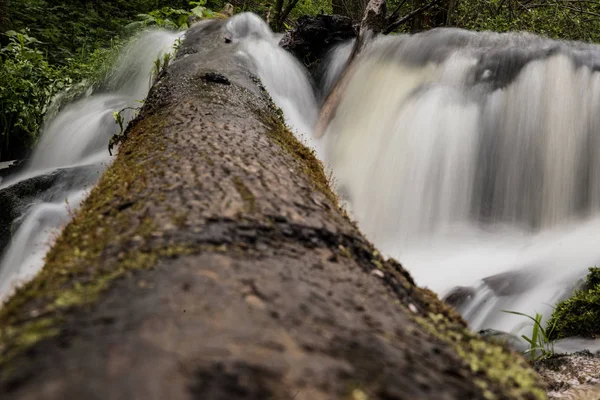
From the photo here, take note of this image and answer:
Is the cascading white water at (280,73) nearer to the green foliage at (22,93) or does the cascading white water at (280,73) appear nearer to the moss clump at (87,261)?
Answer: the green foliage at (22,93)

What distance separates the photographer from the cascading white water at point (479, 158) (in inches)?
194

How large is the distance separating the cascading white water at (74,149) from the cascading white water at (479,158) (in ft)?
9.55

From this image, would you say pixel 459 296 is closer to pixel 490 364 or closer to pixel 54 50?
pixel 490 364

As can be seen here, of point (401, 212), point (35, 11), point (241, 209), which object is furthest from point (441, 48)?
point (35, 11)

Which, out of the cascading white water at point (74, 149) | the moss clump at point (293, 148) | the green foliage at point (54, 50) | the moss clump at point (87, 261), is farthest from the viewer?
the green foliage at point (54, 50)

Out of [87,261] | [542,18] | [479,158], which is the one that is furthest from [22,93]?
[542,18]

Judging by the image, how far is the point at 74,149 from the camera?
646 centimetres

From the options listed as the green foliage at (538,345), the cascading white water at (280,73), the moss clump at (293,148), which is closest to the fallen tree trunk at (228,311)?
the moss clump at (293,148)

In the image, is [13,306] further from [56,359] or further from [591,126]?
[591,126]

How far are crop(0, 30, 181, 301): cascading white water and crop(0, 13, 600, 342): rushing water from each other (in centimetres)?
3

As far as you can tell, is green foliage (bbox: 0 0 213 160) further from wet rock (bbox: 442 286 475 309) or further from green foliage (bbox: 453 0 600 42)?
wet rock (bbox: 442 286 475 309)

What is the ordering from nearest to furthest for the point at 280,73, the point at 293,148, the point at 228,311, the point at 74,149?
the point at 228,311
the point at 293,148
the point at 74,149
the point at 280,73

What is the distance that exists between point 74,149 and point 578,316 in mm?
5968

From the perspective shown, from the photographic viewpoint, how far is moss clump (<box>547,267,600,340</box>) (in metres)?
3.19
